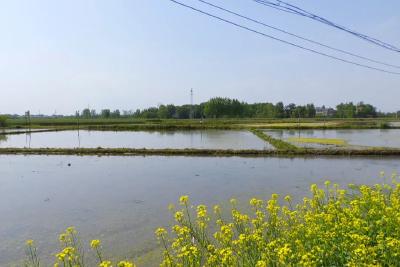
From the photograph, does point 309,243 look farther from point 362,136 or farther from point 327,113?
point 327,113

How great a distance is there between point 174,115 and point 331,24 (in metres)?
105

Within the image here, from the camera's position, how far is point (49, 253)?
743 cm

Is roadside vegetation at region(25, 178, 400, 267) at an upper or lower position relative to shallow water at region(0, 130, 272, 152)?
upper

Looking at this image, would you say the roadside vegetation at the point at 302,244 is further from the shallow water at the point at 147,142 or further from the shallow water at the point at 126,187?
the shallow water at the point at 147,142

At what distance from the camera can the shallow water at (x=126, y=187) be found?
871cm

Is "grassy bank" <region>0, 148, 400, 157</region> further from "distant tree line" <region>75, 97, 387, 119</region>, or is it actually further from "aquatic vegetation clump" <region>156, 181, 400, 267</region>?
"distant tree line" <region>75, 97, 387, 119</region>

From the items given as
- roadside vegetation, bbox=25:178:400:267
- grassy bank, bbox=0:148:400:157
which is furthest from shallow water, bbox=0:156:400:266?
roadside vegetation, bbox=25:178:400:267

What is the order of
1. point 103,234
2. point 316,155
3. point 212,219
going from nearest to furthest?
point 103,234 < point 212,219 < point 316,155

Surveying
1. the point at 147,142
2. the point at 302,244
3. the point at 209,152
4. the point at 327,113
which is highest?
the point at 327,113

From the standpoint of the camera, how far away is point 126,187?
45.6 feet

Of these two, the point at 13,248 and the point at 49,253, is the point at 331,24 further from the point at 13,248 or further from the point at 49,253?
the point at 13,248

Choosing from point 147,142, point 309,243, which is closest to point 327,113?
point 147,142

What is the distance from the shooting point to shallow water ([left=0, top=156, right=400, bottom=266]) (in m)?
8.71

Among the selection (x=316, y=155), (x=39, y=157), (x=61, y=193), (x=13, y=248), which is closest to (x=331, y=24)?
(x=13, y=248)
